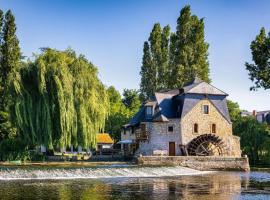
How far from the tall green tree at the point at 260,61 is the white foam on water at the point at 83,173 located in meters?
10.6

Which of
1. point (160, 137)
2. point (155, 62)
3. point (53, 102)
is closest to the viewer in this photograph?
point (53, 102)

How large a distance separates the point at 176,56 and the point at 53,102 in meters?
28.7

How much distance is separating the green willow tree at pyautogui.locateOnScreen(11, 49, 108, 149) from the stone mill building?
12774 millimetres

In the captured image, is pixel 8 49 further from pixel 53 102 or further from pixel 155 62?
pixel 155 62

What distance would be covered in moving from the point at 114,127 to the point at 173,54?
14.1m

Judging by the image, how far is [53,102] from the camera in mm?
34094

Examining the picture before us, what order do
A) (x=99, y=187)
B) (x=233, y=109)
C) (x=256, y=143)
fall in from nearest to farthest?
(x=99, y=187) < (x=256, y=143) < (x=233, y=109)

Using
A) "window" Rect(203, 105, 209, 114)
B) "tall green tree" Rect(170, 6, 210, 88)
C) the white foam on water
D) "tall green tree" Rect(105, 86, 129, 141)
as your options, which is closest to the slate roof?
→ "window" Rect(203, 105, 209, 114)

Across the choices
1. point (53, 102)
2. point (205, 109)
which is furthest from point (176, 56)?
point (53, 102)

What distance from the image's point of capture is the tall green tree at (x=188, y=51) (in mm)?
58906

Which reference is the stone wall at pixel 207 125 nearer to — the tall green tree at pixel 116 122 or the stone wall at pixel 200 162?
the stone wall at pixel 200 162

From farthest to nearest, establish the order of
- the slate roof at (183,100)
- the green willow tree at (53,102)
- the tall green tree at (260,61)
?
the slate roof at (183,100) → the green willow tree at (53,102) → the tall green tree at (260,61)

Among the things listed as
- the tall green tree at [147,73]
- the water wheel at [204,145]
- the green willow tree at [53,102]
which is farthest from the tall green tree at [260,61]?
the tall green tree at [147,73]

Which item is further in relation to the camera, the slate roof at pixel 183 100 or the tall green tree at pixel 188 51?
the tall green tree at pixel 188 51
